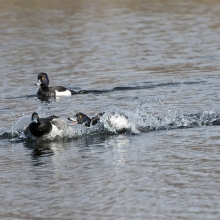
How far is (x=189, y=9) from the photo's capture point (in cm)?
3362

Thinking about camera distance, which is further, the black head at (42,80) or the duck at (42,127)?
the black head at (42,80)

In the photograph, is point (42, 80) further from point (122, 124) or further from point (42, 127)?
point (42, 127)

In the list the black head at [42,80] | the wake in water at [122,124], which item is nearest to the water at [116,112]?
the wake in water at [122,124]

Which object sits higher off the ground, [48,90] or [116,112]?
[48,90]

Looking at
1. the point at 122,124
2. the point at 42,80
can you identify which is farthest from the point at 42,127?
the point at 42,80

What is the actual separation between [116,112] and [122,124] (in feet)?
1.38

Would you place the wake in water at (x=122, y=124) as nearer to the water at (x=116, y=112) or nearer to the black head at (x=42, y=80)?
the water at (x=116, y=112)

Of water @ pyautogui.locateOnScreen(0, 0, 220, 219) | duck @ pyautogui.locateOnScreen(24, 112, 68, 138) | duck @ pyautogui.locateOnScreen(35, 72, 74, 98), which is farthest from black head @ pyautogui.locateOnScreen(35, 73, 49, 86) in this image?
duck @ pyautogui.locateOnScreen(24, 112, 68, 138)

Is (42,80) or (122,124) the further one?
(42,80)

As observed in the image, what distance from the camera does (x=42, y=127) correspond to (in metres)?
12.7

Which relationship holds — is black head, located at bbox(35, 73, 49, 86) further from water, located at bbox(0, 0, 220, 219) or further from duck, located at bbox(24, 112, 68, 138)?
duck, located at bbox(24, 112, 68, 138)

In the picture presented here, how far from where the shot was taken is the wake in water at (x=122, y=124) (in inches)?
514

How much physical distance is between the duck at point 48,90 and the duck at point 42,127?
4.85 metres

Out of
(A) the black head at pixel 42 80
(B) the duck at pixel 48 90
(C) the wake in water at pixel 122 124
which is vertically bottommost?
(C) the wake in water at pixel 122 124
